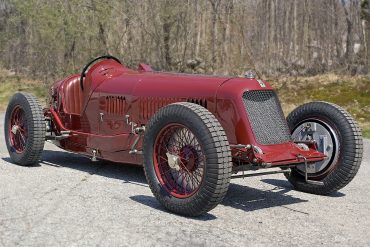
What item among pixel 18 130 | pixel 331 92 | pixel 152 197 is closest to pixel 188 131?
pixel 152 197

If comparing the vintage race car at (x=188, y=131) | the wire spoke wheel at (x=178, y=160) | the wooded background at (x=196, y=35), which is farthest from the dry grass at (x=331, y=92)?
the wire spoke wheel at (x=178, y=160)

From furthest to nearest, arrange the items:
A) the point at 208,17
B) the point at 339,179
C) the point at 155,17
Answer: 1. the point at 208,17
2. the point at 155,17
3. the point at 339,179

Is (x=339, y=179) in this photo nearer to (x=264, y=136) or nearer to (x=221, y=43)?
(x=264, y=136)

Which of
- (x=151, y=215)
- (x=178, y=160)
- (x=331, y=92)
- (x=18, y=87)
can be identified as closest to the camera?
(x=151, y=215)

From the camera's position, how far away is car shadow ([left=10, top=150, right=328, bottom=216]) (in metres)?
5.70

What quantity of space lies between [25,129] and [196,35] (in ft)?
49.8

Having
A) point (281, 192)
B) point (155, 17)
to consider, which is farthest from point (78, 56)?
point (281, 192)

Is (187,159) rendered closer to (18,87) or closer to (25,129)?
(25,129)

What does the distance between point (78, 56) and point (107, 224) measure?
674 inches

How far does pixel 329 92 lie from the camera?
55.2ft

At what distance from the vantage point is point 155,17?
20.8 meters

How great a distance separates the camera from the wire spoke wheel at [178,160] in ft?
17.1

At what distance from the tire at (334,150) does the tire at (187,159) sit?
5.63 ft

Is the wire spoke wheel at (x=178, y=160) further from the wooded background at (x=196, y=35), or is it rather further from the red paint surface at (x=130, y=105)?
the wooded background at (x=196, y=35)
